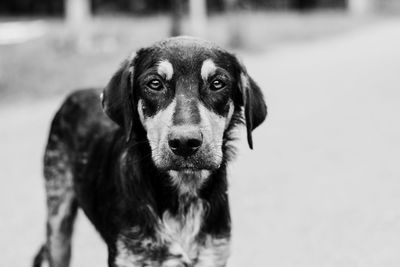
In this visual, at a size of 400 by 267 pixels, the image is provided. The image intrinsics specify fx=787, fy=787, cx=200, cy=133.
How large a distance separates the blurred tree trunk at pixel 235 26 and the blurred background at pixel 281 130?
0.12 ft

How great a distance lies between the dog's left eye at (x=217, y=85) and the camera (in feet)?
15.6

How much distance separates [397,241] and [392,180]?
198 centimetres

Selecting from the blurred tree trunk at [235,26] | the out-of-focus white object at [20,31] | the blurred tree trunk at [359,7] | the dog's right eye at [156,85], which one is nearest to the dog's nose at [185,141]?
the dog's right eye at [156,85]

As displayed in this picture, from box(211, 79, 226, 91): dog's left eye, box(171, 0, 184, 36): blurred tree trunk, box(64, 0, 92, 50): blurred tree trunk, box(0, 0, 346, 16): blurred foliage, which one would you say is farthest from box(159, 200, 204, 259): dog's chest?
box(0, 0, 346, 16): blurred foliage

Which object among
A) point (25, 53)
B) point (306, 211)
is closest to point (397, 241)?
point (306, 211)

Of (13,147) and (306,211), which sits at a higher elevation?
(306,211)

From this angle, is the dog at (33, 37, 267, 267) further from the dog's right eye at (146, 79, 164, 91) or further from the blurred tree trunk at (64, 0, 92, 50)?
the blurred tree trunk at (64, 0, 92, 50)

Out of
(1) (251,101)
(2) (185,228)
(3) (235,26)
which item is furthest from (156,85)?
(3) (235,26)

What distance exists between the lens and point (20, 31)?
2462 centimetres

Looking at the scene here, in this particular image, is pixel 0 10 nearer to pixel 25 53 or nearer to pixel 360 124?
pixel 25 53

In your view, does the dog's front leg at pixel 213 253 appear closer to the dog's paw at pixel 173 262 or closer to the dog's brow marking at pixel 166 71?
the dog's paw at pixel 173 262

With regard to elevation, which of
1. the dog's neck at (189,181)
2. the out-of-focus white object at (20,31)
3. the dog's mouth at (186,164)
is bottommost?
the out-of-focus white object at (20,31)

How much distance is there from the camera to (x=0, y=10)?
3278 cm

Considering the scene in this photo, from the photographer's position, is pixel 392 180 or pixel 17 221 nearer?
pixel 17 221
